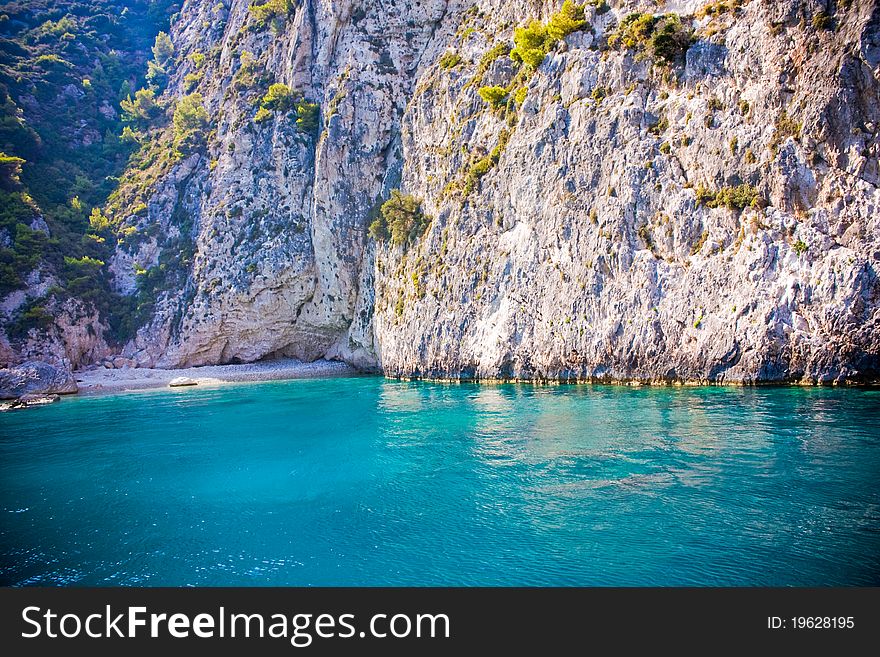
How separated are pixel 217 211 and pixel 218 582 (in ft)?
173

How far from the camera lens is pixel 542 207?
33.0m

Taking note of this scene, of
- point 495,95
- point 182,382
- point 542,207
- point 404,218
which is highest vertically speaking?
point 495,95

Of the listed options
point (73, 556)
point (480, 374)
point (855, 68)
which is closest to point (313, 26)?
point (480, 374)

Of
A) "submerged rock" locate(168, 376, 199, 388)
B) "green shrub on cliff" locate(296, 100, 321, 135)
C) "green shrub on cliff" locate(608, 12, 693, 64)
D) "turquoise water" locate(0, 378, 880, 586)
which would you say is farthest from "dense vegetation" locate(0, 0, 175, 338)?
"green shrub on cliff" locate(608, 12, 693, 64)

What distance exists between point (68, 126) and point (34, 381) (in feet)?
152

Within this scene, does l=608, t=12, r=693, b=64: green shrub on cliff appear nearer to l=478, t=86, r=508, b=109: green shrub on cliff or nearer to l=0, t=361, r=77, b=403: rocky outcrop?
l=478, t=86, r=508, b=109: green shrub on cliff

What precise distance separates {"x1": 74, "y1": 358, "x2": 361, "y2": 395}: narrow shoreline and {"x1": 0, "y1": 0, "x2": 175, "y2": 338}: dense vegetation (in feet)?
24.2

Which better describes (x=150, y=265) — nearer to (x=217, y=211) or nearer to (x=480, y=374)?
(x=217, y=211)

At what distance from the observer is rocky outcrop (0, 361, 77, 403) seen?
38.6m

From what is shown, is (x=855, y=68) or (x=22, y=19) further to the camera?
(x=22, y=19)

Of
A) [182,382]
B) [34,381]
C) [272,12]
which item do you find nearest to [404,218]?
[182,382]

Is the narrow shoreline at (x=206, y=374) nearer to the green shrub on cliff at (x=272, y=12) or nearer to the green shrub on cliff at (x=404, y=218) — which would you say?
the green shrub on cliff at (x=404, y=218)

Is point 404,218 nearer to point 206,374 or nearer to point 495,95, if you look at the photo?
point 495,95

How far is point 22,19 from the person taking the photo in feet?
263
